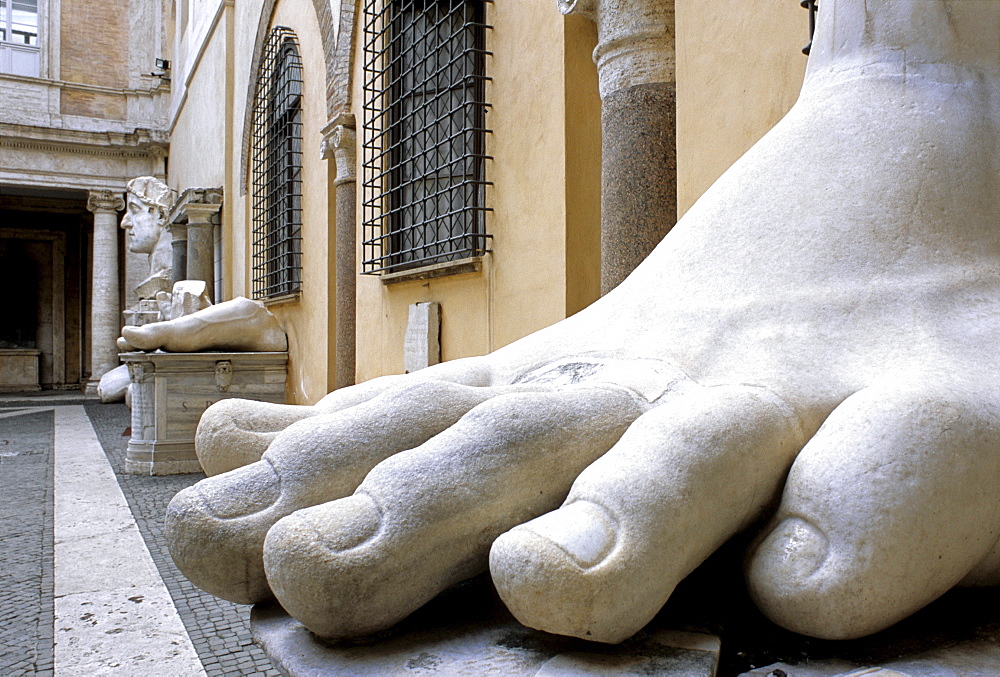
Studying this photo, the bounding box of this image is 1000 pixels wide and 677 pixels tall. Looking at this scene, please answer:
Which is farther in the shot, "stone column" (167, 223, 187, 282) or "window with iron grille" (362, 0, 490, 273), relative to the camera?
"stone column" (167, 223, 187, 282)

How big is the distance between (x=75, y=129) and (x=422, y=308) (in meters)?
13.3

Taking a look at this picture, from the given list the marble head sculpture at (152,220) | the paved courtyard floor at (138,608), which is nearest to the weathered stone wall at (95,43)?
the marble head sculpture at (152,220)

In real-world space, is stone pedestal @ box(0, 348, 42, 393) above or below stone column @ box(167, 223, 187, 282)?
below

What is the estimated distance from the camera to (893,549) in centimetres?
60

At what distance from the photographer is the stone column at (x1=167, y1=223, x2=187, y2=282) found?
10234 mm

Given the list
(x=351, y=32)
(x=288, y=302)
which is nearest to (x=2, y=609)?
(x=351, y=32)

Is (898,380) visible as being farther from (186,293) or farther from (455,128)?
(186,293)

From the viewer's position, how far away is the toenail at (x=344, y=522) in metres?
0.62

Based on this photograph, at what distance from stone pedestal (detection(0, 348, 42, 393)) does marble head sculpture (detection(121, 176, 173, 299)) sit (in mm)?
7981

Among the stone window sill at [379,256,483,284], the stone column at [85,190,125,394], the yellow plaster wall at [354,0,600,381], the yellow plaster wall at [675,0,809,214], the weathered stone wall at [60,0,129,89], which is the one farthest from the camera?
the weathered stone wall at [60,0,129,89]

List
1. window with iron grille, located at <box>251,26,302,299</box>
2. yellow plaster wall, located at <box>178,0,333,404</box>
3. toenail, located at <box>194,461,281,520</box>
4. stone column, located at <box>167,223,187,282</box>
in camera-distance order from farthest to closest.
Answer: stone column, located at <box>167,223,187,282</box> → window with iron grille, located at <box>251,26,302,299</box> → yellow plaster wall, located at <box>178,0,333,404</box> → toenail, located at <box>194,461,281,520</box>

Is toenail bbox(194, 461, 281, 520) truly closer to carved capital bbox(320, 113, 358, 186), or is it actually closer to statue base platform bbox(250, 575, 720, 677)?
statue base platform bbox(250, 575, 720, 677)

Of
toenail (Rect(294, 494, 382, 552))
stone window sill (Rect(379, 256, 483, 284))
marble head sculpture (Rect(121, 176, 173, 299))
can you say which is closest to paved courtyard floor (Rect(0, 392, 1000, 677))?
toenail (Rect(294, 494, 382, 552))

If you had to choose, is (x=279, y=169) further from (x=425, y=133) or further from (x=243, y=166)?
(x=425, y=133)
